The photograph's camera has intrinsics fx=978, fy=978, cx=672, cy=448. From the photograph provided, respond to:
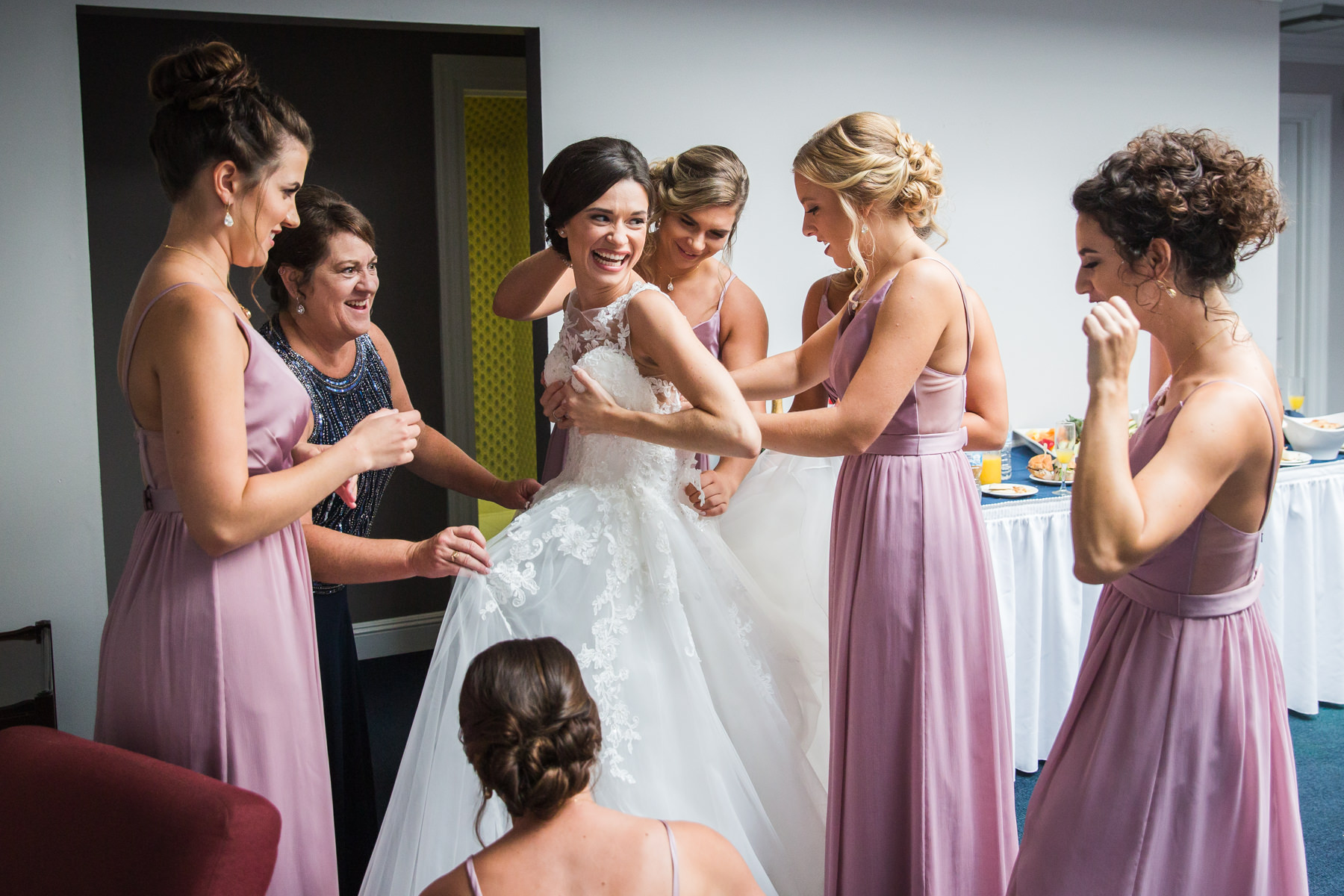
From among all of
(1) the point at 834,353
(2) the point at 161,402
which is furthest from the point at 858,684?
(2) the point at 161,402

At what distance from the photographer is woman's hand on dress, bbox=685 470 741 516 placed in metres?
2.11

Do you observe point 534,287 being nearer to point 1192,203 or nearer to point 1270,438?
point 1192,203

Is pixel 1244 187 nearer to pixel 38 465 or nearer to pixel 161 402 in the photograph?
pixel 161 402

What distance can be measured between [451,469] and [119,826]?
109 centimetres

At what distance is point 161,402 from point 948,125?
3.54 m

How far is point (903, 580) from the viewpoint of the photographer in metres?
1.87

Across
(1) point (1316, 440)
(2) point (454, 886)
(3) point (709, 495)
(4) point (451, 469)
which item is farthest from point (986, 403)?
(1) point (1316, 440)

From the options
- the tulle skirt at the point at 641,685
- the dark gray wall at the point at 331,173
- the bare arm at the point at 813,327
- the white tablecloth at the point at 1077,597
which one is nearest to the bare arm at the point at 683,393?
the tulle skirt at the point at 641,685

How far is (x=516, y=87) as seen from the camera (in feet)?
14.0

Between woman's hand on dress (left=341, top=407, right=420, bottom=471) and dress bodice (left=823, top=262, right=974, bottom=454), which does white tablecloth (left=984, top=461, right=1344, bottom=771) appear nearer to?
dress bodice (left=823, top=262, right=974, bottom=454)

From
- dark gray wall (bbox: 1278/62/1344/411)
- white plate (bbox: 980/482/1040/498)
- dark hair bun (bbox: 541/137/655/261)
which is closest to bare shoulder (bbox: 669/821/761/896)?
dark hair bun (bbox: 541/137/655/261)

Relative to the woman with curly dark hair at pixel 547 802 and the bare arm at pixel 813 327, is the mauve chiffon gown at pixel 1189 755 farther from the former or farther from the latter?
the bare arm at pixel 813 327

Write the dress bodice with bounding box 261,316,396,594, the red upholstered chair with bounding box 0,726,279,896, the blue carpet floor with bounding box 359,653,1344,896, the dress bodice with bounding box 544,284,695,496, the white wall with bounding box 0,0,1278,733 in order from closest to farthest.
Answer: the red upholstered chair with bounding box 0,726,279,896 < the dress bodice with bounding box 544,284,695,496 < the dress bodice with bounding box 261,316,396,594 < the blue carpet floor with bounding box 359,653,1344,896 < the white wall with bounding box 0,0,1278,733

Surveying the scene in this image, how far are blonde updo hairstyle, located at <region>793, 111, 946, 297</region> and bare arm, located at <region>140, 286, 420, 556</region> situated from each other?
3.61 feet
